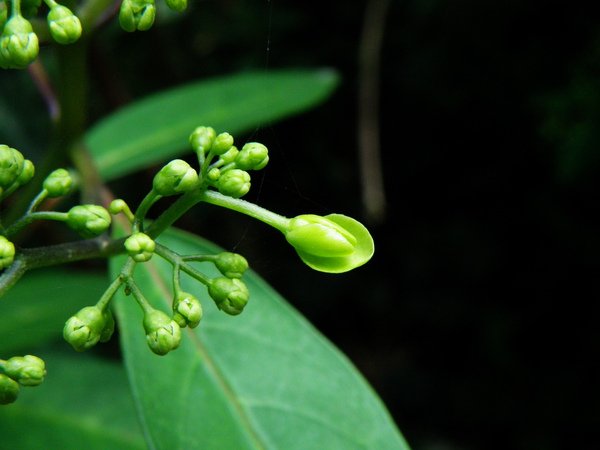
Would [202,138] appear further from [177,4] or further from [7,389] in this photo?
[7,389]

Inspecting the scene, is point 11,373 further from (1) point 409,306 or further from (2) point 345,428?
(1) point 409,306

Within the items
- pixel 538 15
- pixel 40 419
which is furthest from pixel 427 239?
pixel 40 419

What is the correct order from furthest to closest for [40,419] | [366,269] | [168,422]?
1. [366,269]
2. [40,419]
3. [168,422]

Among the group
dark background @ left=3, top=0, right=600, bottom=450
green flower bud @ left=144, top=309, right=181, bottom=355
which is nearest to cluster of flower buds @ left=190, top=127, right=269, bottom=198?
green flower bud @ left=144, top=309, right=181, bottom=355

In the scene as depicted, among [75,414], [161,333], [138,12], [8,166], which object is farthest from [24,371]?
[75,414]

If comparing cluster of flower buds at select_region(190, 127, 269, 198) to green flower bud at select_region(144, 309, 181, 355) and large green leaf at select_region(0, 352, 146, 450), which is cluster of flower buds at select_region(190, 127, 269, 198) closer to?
green flower bud at select_region(144, 309, 181, 355)

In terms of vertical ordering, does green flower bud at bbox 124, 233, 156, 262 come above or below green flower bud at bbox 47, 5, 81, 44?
below

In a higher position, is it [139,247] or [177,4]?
[177,4]
